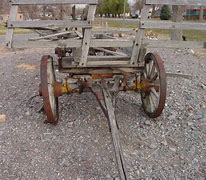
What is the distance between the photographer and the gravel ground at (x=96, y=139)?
405 centimetres

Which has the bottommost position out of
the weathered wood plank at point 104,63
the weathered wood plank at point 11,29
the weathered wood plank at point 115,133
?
the weathered wood plank at point 115,133

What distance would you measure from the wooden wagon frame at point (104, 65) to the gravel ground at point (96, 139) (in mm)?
294

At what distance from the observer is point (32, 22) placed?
460cm

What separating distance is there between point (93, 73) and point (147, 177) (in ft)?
6.43

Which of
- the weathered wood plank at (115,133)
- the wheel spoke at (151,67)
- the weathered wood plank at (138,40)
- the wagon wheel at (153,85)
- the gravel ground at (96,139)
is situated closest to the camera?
the weathered wood plank at (115,133)

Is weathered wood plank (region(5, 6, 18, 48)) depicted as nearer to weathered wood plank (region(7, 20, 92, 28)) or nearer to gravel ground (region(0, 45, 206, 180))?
weathered wood plank (region(7, 20, 92, 28))

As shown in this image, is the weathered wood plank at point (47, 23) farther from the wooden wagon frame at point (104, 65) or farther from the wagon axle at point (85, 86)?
the wagon axle at point (85, 86)

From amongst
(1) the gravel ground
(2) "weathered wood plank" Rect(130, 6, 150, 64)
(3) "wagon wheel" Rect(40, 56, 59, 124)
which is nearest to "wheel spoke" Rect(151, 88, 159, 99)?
(1) the gravel ground

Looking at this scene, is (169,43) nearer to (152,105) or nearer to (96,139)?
(152,105)

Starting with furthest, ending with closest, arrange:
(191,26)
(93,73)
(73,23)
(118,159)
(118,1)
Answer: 1. (118,1)
2. (93,73)
3. (191,26)
4. (73,23)
5. (118,159)

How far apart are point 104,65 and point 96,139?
1.17 metres

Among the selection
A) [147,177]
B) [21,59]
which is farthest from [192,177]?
[21,59]

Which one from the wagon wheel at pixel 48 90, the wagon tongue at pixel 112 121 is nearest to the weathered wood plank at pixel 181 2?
the wagon tongue at pixel 112 121

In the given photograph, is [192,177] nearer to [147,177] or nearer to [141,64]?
[147,177]
